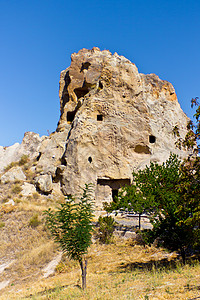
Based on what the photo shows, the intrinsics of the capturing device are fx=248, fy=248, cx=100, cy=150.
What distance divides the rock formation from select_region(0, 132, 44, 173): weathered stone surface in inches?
258

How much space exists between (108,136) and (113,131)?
2.13 ft

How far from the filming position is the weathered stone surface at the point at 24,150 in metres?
33.0

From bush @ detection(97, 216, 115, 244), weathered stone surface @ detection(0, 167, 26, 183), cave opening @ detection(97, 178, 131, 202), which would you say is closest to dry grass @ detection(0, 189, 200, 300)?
bush @ detection(97, 216, 115, 244)

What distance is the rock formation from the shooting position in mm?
22156

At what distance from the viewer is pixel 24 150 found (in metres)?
33.5

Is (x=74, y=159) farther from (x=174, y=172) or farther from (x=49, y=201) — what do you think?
(x=174, y=172)

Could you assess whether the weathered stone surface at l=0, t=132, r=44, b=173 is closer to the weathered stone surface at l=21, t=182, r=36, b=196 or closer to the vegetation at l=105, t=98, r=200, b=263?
the weathered stone surface at l=21, t=182, r=36, b=196

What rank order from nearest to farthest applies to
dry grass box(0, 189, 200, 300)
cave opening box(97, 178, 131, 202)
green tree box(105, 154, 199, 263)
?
dry grass box(0, 189, 200, 300) → green tree box(105, 154, 199, 263) → cave opening box(97, 178, 131, 202)

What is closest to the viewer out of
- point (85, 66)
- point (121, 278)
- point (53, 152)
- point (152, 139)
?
point (121, 278)

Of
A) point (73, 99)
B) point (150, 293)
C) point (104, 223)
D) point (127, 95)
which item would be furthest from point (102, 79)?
point (150, 293)

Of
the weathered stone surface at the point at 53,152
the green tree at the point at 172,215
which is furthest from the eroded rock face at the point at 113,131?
the green tree at the point at 172,215

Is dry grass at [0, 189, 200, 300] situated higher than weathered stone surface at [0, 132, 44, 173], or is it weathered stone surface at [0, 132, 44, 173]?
weathered stone surface at [0, 132, 44, 173]

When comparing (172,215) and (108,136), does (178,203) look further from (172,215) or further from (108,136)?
(108,136)

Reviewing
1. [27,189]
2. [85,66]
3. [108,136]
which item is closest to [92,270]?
[27,189]
